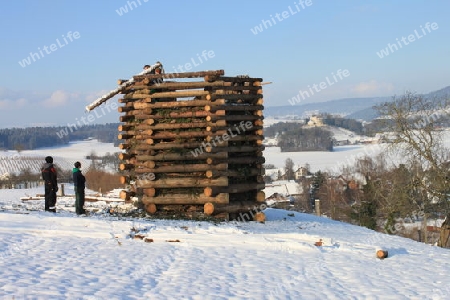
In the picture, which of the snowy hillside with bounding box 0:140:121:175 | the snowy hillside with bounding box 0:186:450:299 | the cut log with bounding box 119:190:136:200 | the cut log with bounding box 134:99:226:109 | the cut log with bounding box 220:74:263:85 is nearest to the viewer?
the snowy hillside with bounding box 0:186:450:299

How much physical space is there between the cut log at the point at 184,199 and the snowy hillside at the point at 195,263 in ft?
5.16

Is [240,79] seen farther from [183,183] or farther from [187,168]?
[183,183]

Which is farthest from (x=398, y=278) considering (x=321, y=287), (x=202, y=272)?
(x=202, y=272)

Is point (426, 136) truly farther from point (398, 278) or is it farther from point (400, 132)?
point (398, 278)

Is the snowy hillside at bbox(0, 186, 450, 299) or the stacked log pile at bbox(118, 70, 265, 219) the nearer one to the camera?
the snowy hillside at bbox(0, 186, 450, 299)

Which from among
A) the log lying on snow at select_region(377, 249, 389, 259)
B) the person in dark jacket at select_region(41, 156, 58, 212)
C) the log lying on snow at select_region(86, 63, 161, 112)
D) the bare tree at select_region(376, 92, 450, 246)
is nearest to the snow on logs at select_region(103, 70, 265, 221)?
the log lying on snow at select_region(86, 63, 161, 112)

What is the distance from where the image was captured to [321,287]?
29.6 feet

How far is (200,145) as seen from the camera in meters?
16.7

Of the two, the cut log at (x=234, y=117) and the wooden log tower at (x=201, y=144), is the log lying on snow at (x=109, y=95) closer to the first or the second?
the wooden log tower at (x=201, y=144)

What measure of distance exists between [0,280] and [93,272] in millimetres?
1618

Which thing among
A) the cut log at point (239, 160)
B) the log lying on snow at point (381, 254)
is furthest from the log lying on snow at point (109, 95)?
the log lying on snow at point (381, 254)

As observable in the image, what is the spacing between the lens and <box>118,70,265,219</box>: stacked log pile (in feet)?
54.5

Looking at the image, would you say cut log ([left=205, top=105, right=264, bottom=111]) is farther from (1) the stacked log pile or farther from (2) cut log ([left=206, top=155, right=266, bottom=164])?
(2) cut log ([left=206, top=155, right=266, bottom=164])

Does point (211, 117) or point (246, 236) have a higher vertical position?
point (211, 117)
